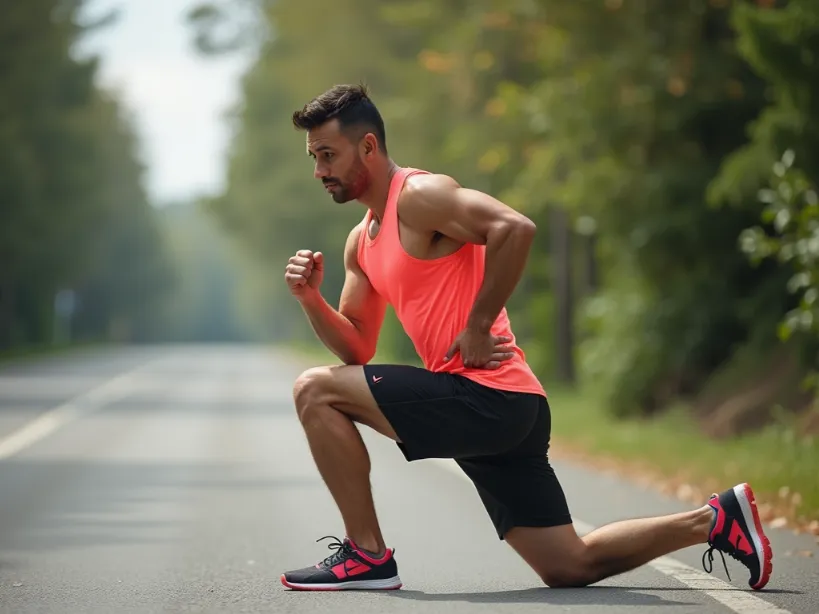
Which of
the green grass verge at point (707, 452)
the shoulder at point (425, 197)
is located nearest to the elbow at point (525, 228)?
the shoulder at point (425, 197)

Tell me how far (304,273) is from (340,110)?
0.66m

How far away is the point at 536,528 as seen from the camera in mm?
6508

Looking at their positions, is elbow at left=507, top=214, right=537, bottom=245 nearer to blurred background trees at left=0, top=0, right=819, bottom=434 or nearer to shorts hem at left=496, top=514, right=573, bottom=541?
blurred background trees at left=0, top=0, right=819, bottom=434

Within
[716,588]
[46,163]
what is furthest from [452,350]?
[46,163]

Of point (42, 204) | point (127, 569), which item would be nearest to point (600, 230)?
point (127, 569)

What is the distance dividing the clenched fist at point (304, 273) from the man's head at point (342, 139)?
263 millimetres

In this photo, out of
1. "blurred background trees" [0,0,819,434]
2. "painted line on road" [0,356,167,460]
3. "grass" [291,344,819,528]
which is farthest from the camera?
"painted line on road" [0,356,167,460]

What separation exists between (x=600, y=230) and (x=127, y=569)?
10.1m

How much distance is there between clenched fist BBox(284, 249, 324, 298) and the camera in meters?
6.37

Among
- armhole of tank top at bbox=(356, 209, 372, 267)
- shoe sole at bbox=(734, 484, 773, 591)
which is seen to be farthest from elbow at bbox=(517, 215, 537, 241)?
shoe sole at bbox=(734, 484, 773, 591)

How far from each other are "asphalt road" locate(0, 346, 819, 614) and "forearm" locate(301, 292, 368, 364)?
3.22 ft

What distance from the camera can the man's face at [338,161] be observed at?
6.36 m

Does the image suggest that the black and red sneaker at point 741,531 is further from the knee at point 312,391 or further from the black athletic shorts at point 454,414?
the knee at point 312,391

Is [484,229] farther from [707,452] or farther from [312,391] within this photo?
[707,452]
